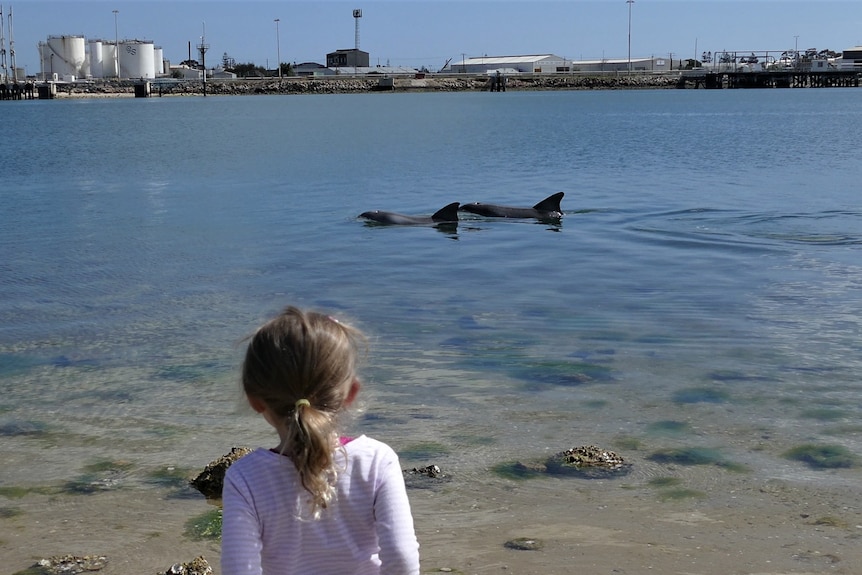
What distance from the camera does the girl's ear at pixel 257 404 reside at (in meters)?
2.94

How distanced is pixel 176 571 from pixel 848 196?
1038 inches

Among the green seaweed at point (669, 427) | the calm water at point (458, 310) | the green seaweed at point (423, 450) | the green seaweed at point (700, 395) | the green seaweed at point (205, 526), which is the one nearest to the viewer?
the green seaweed at point (205, 526)

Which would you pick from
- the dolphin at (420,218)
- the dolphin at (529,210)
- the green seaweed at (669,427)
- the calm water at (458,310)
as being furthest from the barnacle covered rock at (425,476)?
the dolphin at (529,210)

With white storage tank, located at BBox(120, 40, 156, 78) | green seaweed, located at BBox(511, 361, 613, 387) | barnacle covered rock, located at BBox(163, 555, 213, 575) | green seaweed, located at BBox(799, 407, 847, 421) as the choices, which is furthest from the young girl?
white storage tank, located at BBox(120, 40, 156, 78)

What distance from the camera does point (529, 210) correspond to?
2456 cm

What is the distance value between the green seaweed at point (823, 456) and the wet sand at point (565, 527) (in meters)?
0.36

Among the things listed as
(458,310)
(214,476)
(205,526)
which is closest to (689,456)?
(214,476)

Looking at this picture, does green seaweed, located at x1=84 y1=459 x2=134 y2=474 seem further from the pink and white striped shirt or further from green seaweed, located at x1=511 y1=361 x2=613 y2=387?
the pink and white striped shirt

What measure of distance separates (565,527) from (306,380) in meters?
4.06

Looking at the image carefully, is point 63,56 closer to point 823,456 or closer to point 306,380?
point 823,456

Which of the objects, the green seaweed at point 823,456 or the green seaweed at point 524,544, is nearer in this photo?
the green seaweed at point 524,544

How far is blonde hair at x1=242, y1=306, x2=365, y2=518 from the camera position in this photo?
2.83m

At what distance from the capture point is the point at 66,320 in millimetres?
13383

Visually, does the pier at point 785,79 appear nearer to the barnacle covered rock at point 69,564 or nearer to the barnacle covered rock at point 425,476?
the barnacle covered rock at point 425,476
